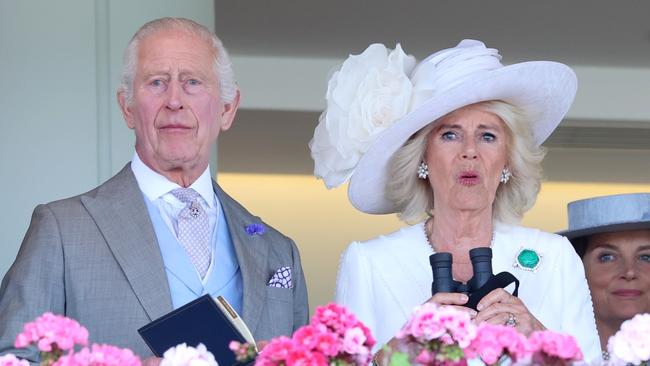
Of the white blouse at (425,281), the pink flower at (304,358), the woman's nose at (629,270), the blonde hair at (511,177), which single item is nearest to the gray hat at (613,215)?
the woman's nose at (629,270)

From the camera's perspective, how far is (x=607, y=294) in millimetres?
4762

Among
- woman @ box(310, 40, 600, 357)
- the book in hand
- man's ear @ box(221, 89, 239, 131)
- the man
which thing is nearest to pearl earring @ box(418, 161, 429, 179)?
woman @ box(310, 40, 600, 357)

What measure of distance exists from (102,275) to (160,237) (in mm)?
192

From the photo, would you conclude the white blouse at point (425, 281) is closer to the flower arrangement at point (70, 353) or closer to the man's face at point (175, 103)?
the man's face at point (175, 103)

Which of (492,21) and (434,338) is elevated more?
(492,21)

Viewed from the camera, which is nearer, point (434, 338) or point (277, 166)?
point (434, 338)

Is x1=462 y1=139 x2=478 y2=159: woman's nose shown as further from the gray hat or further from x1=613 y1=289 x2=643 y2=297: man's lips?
x1=613 y1=289 x2=643 y2=297: man's lips

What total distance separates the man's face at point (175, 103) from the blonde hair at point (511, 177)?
1.93ft

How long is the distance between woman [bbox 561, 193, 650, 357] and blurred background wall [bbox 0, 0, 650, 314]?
1603 mm

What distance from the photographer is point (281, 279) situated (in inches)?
134

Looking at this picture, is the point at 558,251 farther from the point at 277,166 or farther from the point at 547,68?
the point at 277,166

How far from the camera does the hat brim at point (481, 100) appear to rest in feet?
11.9

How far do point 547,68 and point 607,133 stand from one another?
5.28 meters

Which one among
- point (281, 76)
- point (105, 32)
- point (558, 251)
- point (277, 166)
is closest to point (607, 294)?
point (558, 251)
